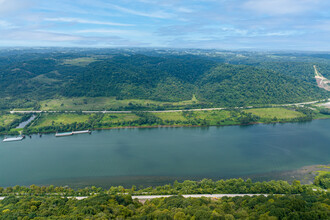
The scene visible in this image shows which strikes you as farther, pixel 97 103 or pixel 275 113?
pixel 97 103

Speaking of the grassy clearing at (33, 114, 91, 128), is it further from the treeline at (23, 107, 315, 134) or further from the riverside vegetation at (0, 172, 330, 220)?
the riverside vegetation at (0, 172, 330, 220)

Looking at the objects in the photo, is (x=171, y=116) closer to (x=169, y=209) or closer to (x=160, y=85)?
(x=160, y=85)

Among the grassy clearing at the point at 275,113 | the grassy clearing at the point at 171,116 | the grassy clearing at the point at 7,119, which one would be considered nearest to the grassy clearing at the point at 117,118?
the grassy clearing at the point at 171,116

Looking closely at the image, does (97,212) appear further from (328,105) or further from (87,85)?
(328,105)

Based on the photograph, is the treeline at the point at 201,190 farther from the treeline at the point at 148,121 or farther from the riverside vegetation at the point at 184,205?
the treeline at the point at 148,121

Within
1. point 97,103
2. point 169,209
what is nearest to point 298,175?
point 169,209
